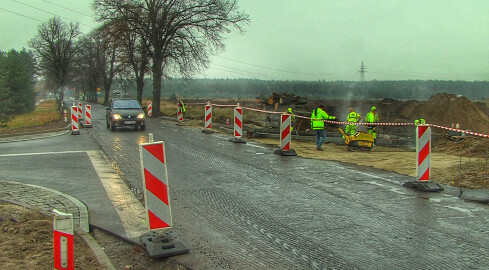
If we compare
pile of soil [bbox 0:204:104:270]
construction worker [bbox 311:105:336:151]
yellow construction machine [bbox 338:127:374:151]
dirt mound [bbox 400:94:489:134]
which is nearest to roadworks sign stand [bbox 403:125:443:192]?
pile of soil [bbox 0:204:104:270]

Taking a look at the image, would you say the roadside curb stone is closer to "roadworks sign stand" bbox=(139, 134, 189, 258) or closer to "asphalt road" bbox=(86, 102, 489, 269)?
"roadworks sign stand" bbox=(139, 134, 189, 258)

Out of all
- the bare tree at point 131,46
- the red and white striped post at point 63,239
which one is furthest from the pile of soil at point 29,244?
the bare tree at point 131,46

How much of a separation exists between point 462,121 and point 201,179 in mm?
24265

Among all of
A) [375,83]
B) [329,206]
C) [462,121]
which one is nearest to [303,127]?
[462,121]

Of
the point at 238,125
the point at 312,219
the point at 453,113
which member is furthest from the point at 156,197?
the point at 453,113

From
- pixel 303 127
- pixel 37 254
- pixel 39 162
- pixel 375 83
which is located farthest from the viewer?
pixel 375 83

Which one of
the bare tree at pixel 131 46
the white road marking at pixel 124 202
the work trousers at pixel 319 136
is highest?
the bare tree at pixel 131 46

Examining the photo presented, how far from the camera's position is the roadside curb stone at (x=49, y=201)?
191 inches

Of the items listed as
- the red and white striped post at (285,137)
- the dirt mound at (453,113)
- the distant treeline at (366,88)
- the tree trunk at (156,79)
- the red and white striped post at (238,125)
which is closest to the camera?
the red and white striped post at (285,137)

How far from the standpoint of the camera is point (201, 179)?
8.38m

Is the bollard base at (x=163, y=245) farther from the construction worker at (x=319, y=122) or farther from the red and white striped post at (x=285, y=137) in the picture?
the construction worker at (x=319, y=122)

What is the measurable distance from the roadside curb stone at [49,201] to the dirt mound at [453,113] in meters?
25.9

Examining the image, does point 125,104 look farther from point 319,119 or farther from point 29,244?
point 29,244

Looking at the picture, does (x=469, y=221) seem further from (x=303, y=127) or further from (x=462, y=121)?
(x=462, y=121)
